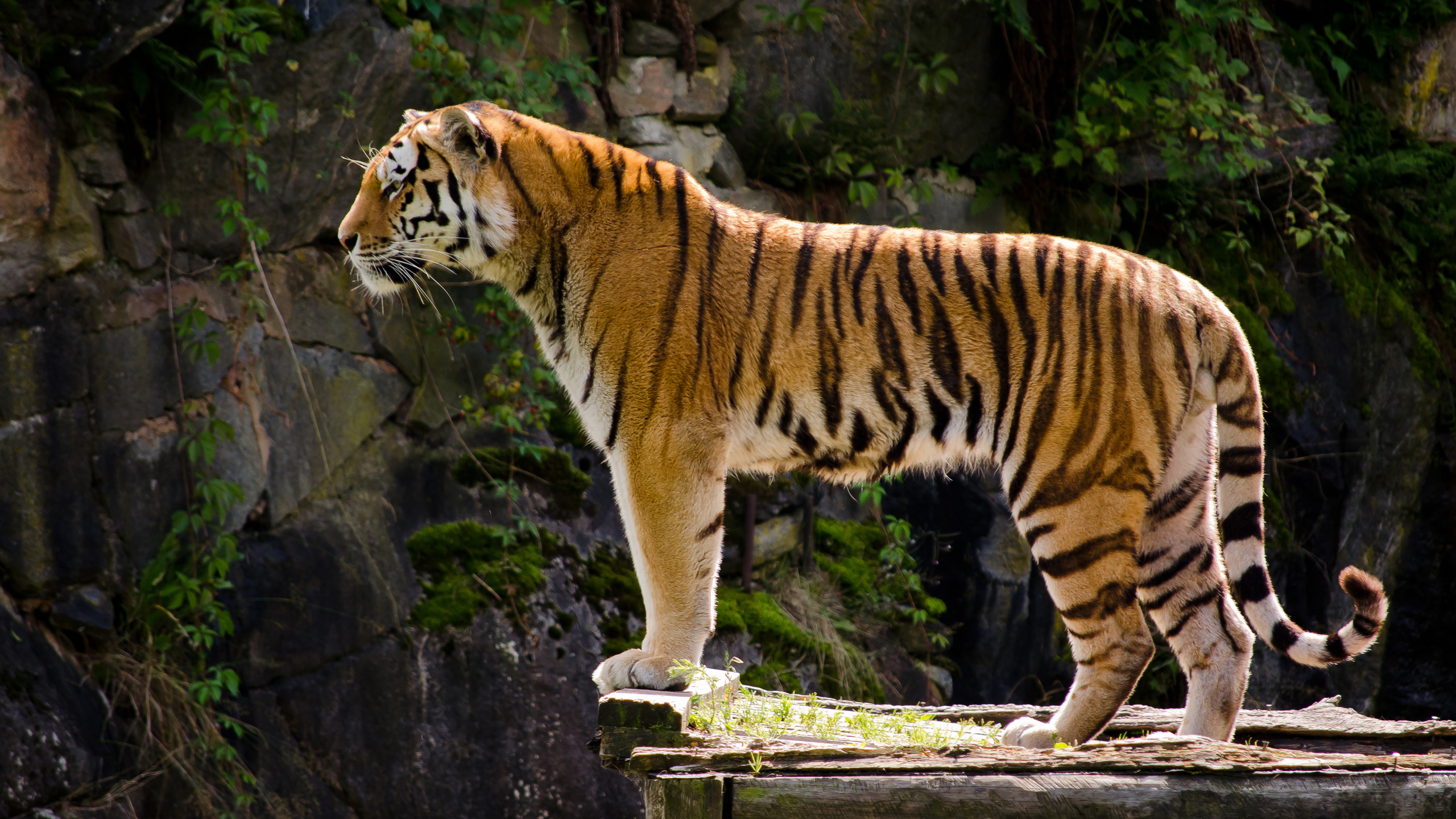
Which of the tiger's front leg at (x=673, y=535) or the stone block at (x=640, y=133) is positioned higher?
the stone block at (x=640, y=133)

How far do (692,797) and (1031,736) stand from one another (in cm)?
126

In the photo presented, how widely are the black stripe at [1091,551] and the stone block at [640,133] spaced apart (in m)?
3.63

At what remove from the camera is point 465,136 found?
3.52 metres

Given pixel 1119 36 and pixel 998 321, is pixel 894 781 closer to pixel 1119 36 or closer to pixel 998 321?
pixel 998 321

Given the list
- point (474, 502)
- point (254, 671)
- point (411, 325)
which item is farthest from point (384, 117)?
point (254, 671)

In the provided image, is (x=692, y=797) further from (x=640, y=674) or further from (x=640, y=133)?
(x=640, y=133)

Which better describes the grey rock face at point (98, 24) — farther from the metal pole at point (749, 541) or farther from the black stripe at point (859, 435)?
the metal pole at point (749, 541)

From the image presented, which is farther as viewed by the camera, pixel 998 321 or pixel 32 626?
pixel 32 626

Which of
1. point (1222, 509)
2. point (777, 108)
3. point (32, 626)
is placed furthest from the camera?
point (777, 108)

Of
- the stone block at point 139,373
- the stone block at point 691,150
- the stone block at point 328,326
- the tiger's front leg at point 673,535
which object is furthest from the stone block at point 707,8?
the tiger's front leg at point 673,535

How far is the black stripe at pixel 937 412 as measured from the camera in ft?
Answer: 11.4

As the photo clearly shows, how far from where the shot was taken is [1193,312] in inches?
135

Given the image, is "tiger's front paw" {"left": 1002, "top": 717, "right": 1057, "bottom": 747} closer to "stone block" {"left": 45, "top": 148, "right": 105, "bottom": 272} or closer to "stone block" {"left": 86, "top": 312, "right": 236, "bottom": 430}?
"stone block" {"left": 86, "top": 312, "right": 236, "bottom": 430}

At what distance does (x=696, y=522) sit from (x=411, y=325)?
9.29ft
